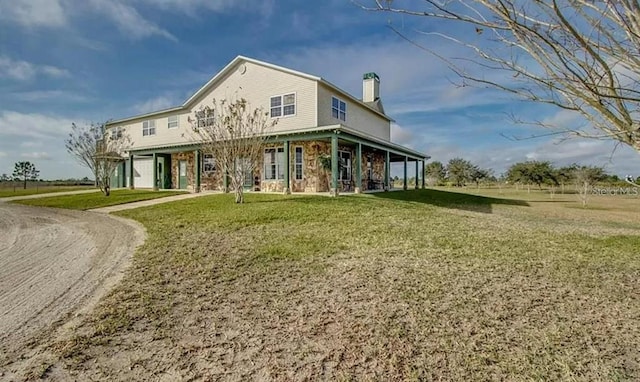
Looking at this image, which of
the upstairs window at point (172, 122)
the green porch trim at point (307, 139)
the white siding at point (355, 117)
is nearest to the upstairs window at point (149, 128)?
the upstairs window at point (172, 122)

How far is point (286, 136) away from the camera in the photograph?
17.1m

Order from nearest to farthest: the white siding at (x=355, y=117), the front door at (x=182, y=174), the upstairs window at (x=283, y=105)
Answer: the white siding at (x=355, y=117) < the upstairs window at (x=283, y=105) < the front door at (x=182, y=174)

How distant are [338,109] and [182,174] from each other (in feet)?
42.3

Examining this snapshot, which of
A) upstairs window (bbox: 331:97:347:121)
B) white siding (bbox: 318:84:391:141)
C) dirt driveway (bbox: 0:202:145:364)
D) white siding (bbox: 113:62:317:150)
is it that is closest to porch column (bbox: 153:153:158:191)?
white siding (bbox: 113:62:317:150)

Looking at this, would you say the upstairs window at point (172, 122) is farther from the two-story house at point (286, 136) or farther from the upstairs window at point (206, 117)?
the upstairs window at point (206, 117)

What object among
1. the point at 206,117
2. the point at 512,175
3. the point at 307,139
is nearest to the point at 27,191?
the point at 206,117

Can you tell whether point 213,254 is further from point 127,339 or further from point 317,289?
point 127,339

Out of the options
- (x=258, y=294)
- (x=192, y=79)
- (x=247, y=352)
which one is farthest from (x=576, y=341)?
(x=192, y=79)

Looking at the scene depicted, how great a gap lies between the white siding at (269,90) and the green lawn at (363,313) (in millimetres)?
11505

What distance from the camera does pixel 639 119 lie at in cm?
178

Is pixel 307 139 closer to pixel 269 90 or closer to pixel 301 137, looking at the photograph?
pixel 301 137

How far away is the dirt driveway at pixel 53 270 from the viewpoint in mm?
3562

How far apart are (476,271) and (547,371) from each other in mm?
2864

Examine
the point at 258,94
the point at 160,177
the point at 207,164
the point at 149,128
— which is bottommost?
the point at 160,177
